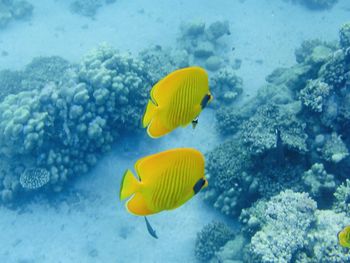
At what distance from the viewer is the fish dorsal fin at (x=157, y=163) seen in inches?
82.8

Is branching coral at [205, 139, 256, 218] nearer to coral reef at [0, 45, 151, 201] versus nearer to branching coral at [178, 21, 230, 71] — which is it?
coral reef at [0, 45, 151, 201]

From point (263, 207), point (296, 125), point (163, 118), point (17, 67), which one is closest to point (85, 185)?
point (263, 207)

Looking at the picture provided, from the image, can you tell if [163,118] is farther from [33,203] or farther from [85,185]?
[33,203]

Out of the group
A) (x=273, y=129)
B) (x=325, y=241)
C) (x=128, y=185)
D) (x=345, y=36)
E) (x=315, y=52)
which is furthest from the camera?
(x=315, y=52)

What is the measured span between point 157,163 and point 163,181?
0.13m

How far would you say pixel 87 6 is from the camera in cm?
1502

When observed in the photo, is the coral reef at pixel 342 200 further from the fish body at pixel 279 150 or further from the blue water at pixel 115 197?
the fish body at pixel 279 150

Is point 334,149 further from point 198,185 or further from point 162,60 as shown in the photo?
point 162,60

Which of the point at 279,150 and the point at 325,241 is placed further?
the point at 279,150

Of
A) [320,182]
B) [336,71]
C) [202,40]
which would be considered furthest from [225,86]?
[320,182]

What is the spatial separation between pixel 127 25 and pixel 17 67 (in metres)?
4.49

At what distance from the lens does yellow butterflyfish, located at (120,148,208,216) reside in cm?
211

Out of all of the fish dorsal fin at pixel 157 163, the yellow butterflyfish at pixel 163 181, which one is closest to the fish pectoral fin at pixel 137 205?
the yellow butterflyfish at pixel 163 181

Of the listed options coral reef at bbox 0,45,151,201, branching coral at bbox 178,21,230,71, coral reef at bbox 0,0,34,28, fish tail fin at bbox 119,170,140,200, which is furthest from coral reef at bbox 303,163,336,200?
coral reef at bbox 0,0,34,28
